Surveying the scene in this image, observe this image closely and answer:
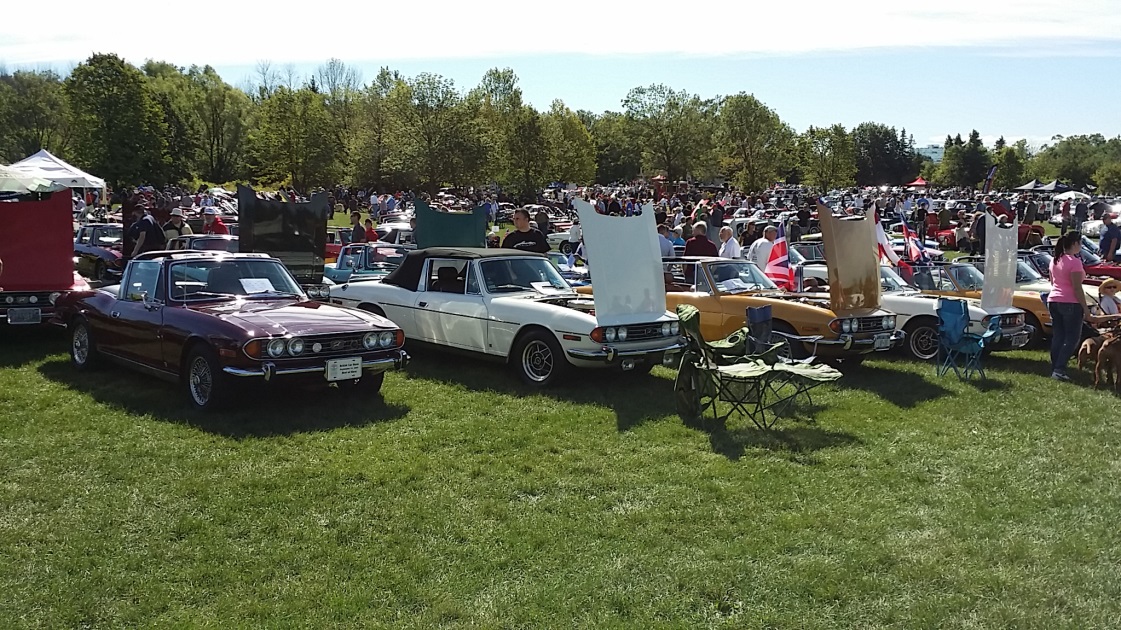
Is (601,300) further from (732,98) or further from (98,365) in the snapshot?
(732,98)

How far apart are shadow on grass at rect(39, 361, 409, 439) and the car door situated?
35 cm

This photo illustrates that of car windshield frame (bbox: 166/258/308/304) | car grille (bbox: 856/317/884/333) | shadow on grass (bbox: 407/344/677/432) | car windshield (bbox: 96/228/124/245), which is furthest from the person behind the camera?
car windshield (bbox: 96/228/124/245)

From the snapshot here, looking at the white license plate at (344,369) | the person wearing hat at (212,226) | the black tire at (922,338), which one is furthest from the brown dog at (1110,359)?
the person wearing hat at (212,226)

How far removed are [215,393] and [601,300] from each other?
12.2 feet

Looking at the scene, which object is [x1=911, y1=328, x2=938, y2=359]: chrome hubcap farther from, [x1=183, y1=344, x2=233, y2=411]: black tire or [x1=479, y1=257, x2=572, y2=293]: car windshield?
[x1=183, y1=344, x2=233, y2=411]: black tire

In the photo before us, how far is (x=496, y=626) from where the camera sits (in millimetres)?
4289

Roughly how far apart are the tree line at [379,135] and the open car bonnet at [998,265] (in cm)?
4403

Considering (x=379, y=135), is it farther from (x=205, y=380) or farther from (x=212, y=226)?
(x=205, y=380)

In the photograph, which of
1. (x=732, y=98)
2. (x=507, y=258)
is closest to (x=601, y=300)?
(x=507, y=258)

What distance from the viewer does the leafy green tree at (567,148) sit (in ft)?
214

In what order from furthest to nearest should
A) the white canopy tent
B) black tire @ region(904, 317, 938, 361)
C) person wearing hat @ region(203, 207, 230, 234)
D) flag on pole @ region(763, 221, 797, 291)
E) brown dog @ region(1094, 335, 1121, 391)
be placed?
1. the white canopy tent
2. person wearing hat @ region(203, 207, 230, 234)
3. flag on pole @ region(763, 221, 797, 291)
4. black tire @ region(904, 317, 938, 361)
5. brown dog @ region(1094, 335, 1121, 391)

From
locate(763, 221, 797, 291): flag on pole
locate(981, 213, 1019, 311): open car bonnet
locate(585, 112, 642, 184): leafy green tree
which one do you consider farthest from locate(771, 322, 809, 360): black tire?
locate(585, 112, 642, 184): leafy green tree

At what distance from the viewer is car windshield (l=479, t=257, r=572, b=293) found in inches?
413

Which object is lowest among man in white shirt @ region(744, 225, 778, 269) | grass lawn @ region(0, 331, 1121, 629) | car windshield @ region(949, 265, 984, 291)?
grass lawn @ region(0, 331, 1121, 629)
